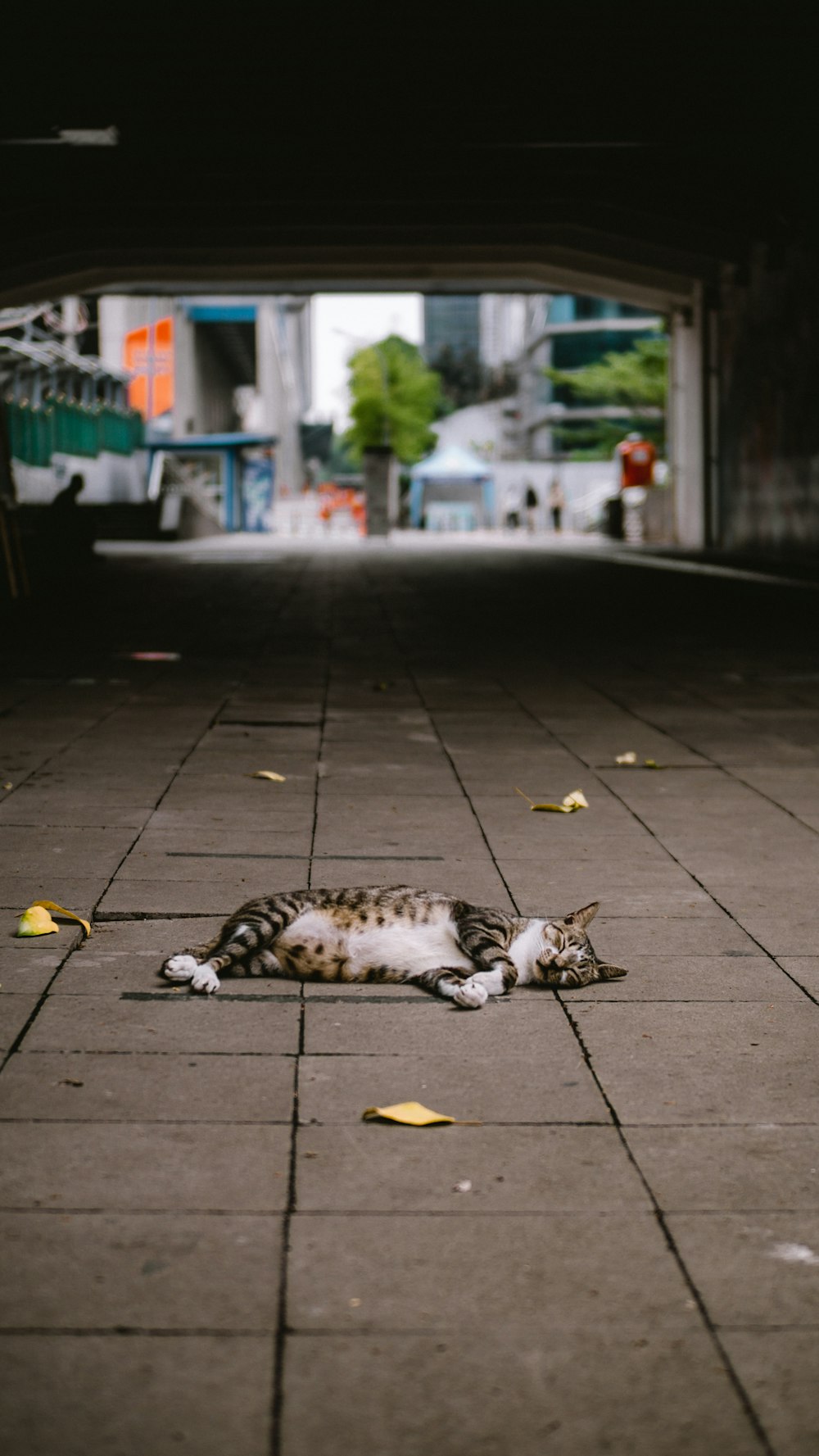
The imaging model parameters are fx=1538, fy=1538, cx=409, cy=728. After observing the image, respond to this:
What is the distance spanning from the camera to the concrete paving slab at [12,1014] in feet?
12.1

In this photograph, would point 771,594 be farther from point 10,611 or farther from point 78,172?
point 78,172

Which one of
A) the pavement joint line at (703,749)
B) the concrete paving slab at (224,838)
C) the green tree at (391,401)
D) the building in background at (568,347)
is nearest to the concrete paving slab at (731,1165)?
the concrete paving slab at (224,838)

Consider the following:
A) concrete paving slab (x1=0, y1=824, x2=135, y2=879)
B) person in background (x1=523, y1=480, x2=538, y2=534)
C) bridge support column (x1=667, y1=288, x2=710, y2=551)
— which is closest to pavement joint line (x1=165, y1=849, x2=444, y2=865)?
concrete paving slab (x1=0, y1=824, x2=135, y2=879)

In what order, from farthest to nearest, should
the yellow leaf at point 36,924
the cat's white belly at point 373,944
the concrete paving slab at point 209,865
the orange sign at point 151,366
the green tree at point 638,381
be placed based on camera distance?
the green tree at point 638,381 → the orange sign at point 151,366 → the concrete paving slab at point 209,865 → the yellow leaf at point 36,924 → the cat's white belly at point 373,944

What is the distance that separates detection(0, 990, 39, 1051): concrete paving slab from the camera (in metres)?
3.70

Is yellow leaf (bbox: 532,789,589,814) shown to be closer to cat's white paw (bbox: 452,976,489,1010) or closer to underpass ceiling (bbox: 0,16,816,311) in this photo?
cat's white paw (bbox: 452,976,489,1010)

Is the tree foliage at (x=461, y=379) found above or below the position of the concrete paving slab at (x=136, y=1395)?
above

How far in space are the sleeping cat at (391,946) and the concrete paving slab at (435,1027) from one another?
0.36 feet

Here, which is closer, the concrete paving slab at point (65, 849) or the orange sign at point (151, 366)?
the concrete paving slab at point (65, 849)

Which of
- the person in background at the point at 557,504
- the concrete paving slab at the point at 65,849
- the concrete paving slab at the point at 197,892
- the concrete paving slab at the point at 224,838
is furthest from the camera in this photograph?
the person in background at the point at 557,504

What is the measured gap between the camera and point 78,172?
77.6 ft

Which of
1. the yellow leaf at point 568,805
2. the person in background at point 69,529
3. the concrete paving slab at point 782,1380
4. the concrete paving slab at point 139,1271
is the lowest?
the concrete paving slab at point 782,1380

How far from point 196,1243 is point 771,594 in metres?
17.2

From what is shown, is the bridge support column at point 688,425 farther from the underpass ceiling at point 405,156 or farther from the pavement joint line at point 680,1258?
the pavement joint line at point 680,1258
